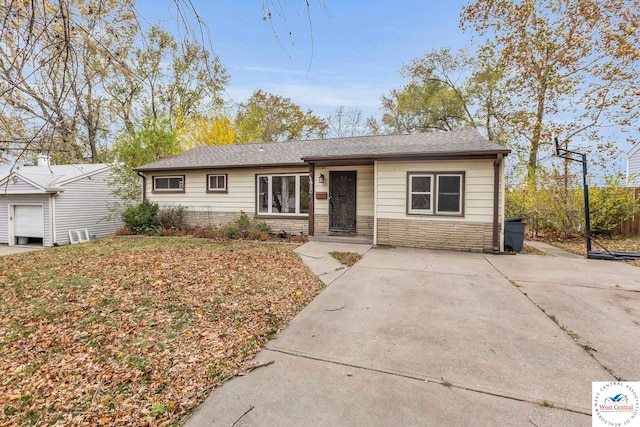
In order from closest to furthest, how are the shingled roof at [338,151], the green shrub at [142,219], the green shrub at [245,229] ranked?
1. the shingled roof at [338,151]
2. the green shrub at [245,229]
3. the green shrub at [142,219]

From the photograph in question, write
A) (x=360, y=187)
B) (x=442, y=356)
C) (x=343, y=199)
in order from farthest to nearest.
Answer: (x=343, y=199) < (x=360, y=187) < (x=442, y=356)

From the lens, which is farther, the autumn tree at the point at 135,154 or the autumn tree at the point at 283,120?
the autumn tree at the point at 283,120

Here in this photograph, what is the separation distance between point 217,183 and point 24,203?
30.1ft

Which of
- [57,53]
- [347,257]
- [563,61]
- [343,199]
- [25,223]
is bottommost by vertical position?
[347,257]

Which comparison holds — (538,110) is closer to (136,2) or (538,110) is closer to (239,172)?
(239,172)

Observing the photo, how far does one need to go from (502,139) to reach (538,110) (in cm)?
194

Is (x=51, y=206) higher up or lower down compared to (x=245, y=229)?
higher up

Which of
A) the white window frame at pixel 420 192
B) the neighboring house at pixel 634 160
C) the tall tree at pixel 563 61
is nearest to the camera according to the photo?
the white window frame at pixel 420 192

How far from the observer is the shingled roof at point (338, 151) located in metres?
7.89

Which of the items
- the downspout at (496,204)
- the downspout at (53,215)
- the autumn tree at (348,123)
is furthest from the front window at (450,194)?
the autumn tree at (348,123)

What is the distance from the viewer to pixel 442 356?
273 centimetres

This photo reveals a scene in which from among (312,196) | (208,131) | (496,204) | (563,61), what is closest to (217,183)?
(312,196)

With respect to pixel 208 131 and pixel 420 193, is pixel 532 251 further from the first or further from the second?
pixel 208 131

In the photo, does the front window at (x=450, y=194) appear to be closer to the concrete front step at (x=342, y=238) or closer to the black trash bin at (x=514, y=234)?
the black trash bin at (x=514, y=234)
